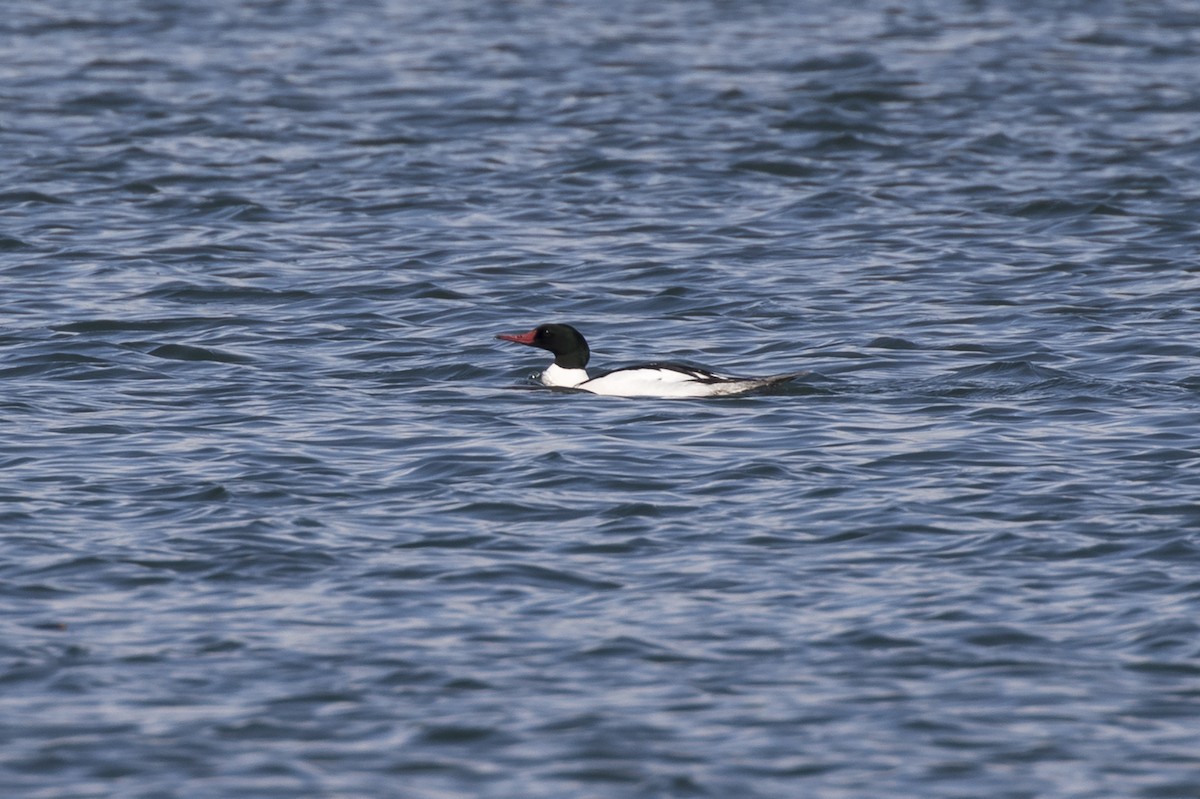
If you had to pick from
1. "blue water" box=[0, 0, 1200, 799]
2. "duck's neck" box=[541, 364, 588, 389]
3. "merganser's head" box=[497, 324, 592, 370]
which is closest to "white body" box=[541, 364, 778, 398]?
"blue water" box=[0, 0, 1200, 799]

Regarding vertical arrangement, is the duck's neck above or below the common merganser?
below

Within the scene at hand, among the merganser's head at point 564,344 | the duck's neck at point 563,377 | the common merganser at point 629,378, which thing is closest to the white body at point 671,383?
the common merganser at point 629,378

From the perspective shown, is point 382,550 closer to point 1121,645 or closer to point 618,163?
point 1121,645

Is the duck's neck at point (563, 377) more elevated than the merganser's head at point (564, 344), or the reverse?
the merganser's head at point (564, 344)

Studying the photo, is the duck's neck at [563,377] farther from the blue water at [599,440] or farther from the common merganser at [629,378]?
the blue water at [599,440]

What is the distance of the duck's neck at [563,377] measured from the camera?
53.0 ft

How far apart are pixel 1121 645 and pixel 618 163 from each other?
53.6 ft

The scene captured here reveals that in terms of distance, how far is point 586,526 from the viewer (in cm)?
1190

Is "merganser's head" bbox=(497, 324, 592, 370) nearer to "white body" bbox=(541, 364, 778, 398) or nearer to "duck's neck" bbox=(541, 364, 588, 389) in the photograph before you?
"duck's neck" bbox=(541, 364, 588, 389)

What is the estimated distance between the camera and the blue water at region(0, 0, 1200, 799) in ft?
29.3

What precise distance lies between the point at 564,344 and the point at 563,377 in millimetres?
310

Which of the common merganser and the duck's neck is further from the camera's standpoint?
the duck's neck

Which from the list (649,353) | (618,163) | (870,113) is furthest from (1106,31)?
(649,353)

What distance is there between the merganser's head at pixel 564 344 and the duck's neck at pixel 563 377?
0.24ft
